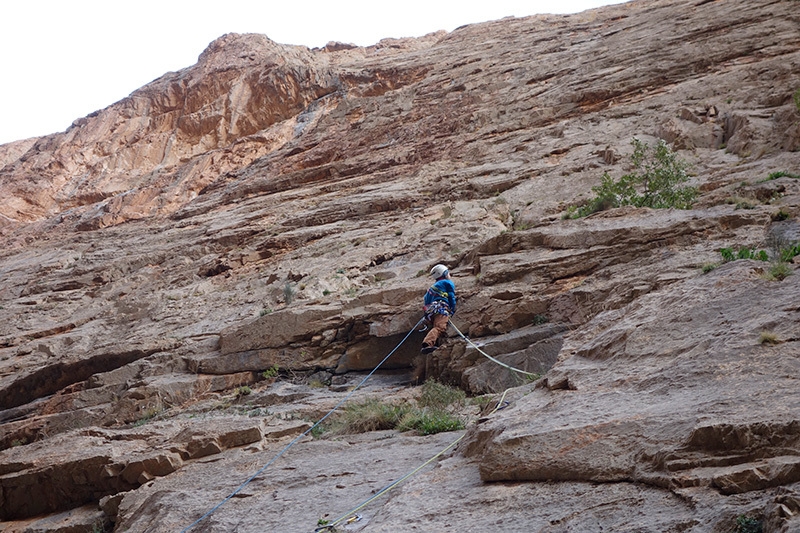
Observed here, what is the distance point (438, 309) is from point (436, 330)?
1.09ft

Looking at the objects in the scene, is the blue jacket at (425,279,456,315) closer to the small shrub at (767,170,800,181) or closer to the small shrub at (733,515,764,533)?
the small shrub at (767,170,800,181)

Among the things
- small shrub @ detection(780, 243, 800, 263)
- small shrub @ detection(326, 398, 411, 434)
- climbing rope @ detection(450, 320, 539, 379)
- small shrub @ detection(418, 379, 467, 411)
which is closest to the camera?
small shrub @ detection(780, 243, 800, 263)

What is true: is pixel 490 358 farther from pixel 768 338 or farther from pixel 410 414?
pixel 768 338

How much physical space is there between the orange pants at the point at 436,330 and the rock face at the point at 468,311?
0.23 metres

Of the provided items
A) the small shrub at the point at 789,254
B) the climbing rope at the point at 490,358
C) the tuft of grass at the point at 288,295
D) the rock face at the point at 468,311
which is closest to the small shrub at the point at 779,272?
the rock face at the point at 468,311

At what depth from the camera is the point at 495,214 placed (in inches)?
643

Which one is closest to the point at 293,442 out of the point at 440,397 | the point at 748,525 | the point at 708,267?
the point at 440,397

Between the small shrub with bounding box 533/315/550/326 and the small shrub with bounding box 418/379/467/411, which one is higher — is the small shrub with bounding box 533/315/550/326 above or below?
above

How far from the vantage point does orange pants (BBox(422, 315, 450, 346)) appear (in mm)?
9789

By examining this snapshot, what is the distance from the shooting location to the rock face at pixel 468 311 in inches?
190

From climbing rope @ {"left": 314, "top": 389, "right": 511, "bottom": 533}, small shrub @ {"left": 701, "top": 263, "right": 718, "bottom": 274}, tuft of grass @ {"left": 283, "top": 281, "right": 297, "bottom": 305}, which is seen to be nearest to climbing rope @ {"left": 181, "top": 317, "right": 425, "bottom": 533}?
climbing rope @ {"left": 314, "top": 389, "right": 511, "bottom": 533}

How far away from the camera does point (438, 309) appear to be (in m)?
10.0

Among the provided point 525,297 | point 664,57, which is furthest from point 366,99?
point 525,297

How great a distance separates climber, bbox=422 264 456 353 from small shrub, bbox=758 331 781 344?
5170 mm
